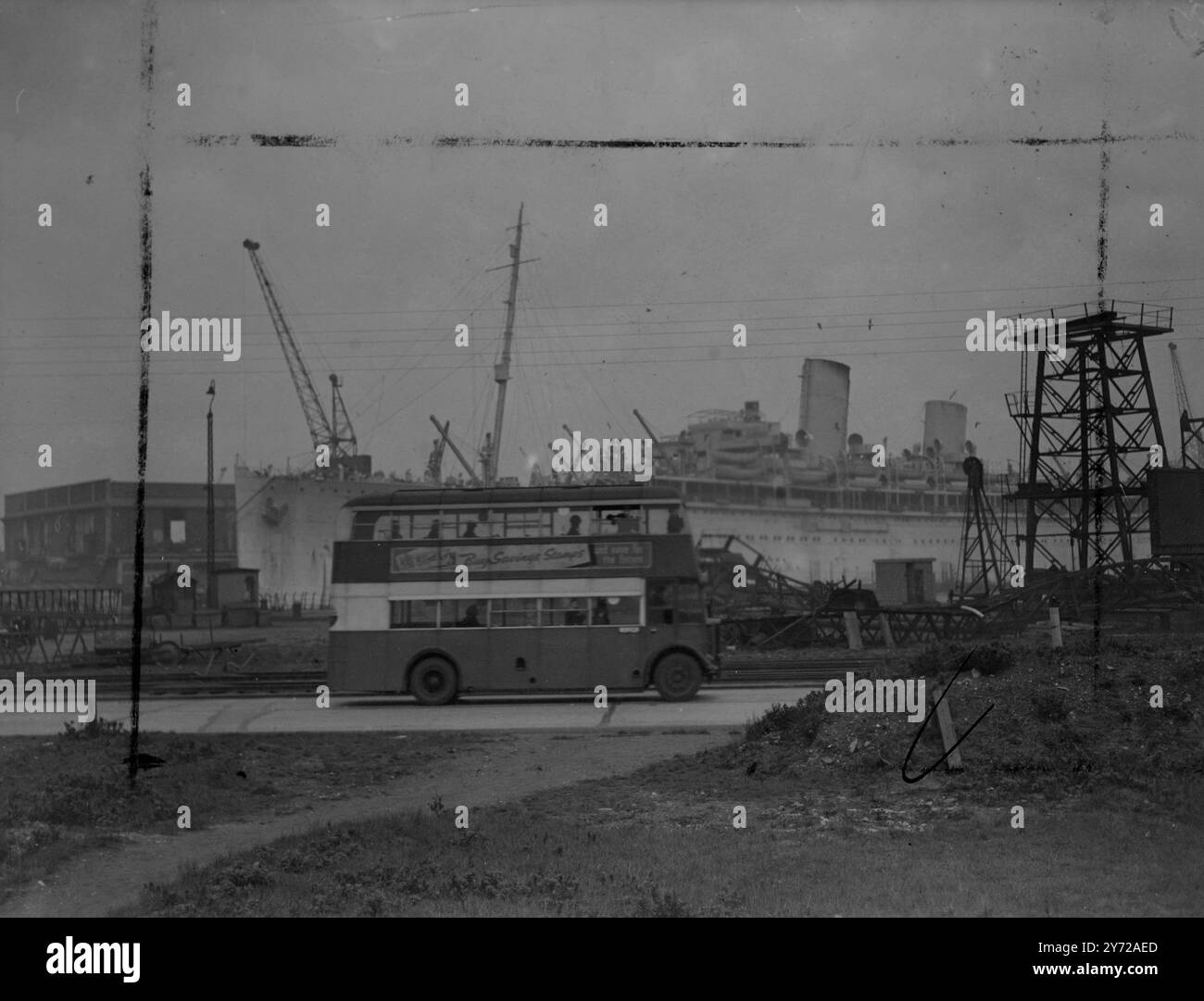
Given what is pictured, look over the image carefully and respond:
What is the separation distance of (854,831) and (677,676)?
1136 centimetres

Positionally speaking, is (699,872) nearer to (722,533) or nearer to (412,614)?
(412,614)

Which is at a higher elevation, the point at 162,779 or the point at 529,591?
the point at 529,591

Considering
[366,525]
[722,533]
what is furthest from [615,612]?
[722,533]

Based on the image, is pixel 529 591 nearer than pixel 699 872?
No

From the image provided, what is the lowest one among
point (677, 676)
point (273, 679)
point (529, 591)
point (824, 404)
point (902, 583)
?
point (273, 679)

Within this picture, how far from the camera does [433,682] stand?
22.0 m

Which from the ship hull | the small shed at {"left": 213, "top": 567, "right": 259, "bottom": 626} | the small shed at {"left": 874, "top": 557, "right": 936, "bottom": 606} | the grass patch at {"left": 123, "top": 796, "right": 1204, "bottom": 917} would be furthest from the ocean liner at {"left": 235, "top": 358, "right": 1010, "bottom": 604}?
the grass patch at {"left": 123, "top": 796, "right": 1204, "bottom": 917}

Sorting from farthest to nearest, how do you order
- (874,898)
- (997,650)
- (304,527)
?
1. (304,527)
2. (997,650)
3. (874,898)

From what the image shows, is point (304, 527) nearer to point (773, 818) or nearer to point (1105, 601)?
point (1105, 601)

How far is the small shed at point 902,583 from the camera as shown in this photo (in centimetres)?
3731

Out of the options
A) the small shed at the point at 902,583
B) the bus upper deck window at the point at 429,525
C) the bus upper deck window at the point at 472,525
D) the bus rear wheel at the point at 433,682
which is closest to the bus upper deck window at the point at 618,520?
the bus upper deck window at the point at 472,525

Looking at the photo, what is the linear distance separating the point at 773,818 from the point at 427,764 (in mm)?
5529

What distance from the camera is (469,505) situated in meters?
21.5

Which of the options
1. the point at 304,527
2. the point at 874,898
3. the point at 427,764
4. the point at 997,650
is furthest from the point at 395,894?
the point at 304,527
